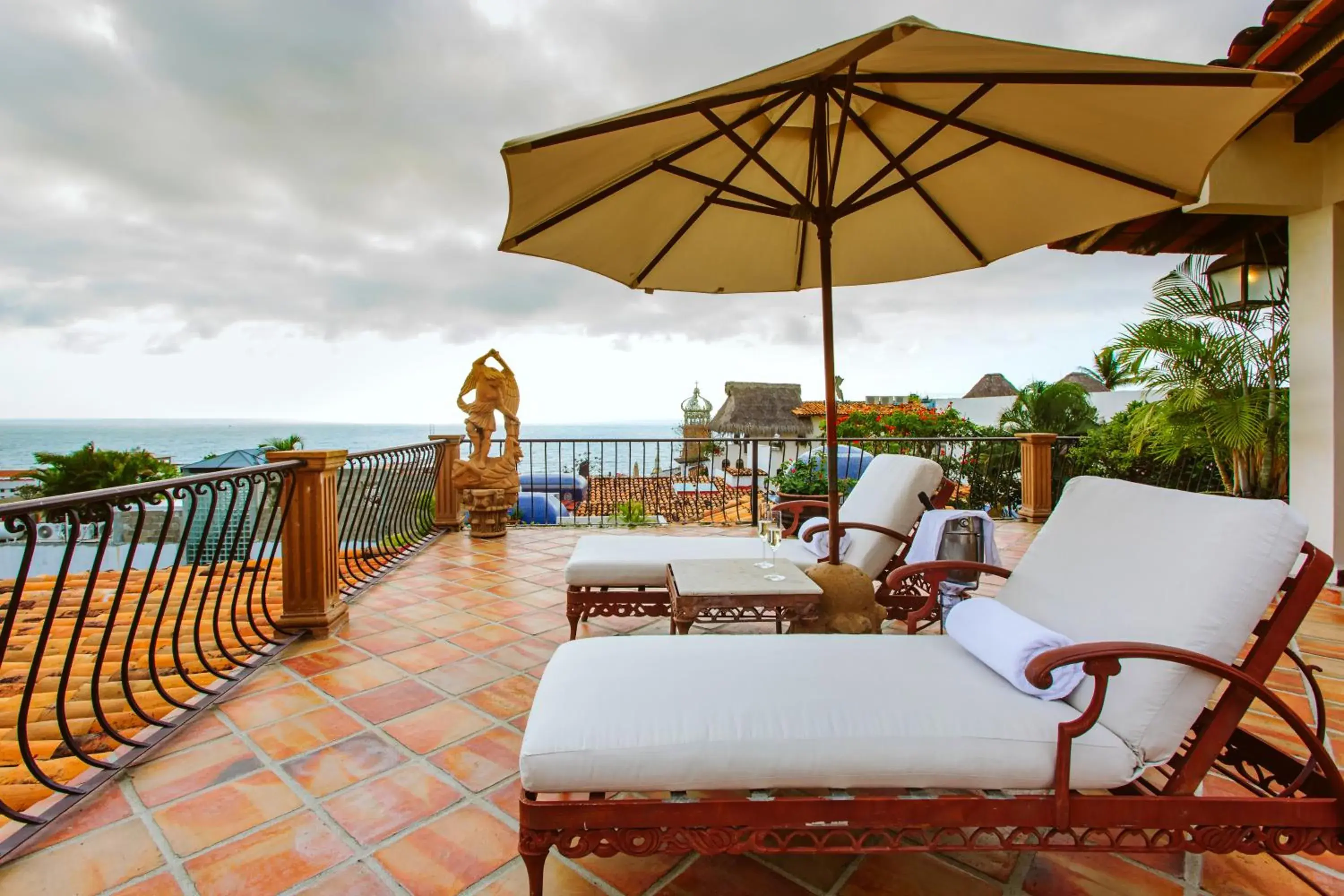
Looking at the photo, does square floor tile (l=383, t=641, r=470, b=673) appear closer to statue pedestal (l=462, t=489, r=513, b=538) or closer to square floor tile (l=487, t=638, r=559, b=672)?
square floor tile (l=487, t=638, r=559, b=672)

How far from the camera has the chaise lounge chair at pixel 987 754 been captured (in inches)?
46.7

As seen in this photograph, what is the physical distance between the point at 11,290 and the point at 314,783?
36127 mm

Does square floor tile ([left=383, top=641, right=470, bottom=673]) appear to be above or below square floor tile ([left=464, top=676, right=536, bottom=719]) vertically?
above

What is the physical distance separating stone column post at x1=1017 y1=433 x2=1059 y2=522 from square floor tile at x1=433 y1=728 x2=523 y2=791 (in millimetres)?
6251

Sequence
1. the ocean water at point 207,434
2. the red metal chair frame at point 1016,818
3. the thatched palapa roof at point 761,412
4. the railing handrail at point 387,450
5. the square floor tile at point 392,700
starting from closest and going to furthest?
the red metal chair frame at point 1016,818
the square floor tile at point 392,700
the railing handrail at point 387,450
the thatched palapa roof at point 761,412
the ocean water at point 207,434

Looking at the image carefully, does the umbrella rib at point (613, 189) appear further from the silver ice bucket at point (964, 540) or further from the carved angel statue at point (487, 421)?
the carved angel statue at point (487, 421)

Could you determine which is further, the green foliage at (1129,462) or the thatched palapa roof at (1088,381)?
the thatched palapa roof at (1088,381)

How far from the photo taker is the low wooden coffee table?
2123 mm

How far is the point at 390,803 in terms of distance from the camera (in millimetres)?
1672

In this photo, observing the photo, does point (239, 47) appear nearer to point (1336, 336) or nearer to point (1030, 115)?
point (1030, 115)

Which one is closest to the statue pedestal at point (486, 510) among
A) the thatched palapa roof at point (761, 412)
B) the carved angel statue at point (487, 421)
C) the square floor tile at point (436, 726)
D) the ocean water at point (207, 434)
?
the carved angel statue at point (487, 421)

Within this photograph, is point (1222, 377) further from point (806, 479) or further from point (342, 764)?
point (342, 764)

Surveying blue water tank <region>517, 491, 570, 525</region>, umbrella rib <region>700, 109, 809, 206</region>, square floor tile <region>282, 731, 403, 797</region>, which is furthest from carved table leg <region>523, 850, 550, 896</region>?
blue water tank <region>517, 491, 570, 525</region>

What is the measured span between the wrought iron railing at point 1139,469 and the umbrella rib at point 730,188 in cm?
527
